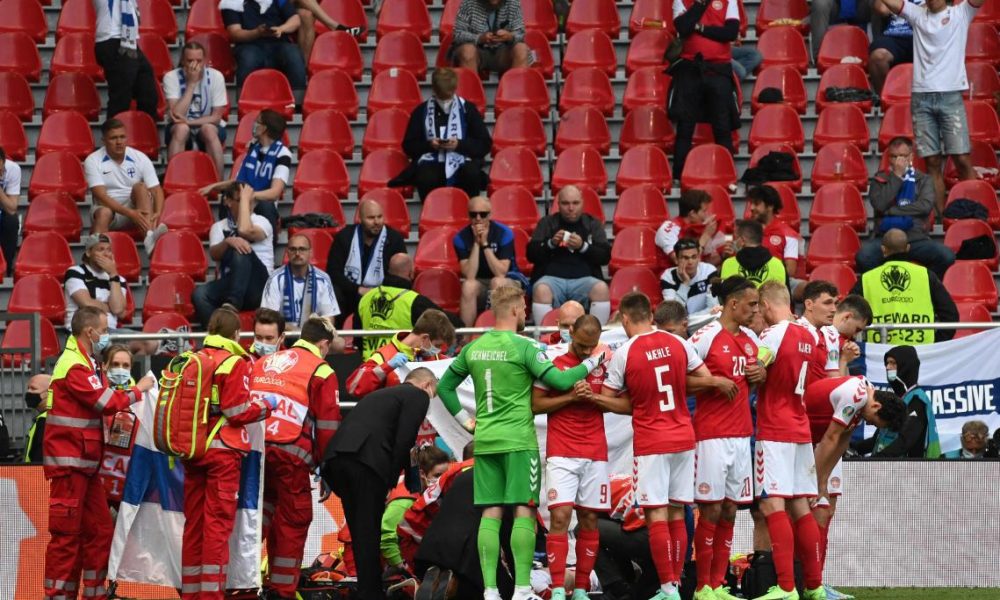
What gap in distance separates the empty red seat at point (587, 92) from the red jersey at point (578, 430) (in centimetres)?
793

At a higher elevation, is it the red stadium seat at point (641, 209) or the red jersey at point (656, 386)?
the red stadium seat at point (641, 209)

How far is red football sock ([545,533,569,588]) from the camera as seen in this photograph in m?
11.0

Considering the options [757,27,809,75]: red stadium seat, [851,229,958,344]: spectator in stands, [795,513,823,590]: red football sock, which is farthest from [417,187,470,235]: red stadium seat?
[795,513,823,590]: red football sock

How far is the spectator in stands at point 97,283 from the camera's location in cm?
1584

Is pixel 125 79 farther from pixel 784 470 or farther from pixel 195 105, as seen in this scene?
pixel 784 470

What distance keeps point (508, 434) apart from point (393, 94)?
8481mm

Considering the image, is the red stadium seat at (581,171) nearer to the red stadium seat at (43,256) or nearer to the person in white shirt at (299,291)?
the person in white shirt at (299,291)

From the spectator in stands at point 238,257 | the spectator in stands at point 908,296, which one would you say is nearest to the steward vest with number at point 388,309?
the spectator in stands at point 238,257

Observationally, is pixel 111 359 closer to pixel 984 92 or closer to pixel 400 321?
pixel 400 321

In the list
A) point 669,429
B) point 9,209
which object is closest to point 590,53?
point 9,209

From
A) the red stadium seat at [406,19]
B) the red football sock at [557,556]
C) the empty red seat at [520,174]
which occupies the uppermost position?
the red stadium seat at [406,19]

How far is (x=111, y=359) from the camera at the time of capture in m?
12.8

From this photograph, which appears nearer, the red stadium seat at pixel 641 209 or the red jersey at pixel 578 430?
the red jersey at pixel 578 430

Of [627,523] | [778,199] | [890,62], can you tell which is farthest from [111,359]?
[890,62]
